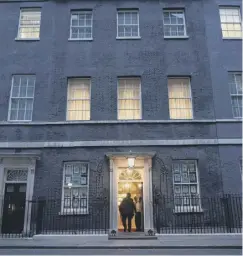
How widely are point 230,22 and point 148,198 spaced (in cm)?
1032

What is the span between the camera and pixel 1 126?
1328 centimetres

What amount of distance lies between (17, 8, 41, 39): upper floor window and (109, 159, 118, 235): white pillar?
8165 millimetres

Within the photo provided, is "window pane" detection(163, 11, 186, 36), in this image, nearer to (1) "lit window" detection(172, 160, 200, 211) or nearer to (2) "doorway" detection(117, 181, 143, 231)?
(1) "lit window" detection(172, 160, 200, 211)

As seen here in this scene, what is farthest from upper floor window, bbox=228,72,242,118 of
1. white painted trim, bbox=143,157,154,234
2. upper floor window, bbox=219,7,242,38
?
white painted trim, bbox=143,157,154,234

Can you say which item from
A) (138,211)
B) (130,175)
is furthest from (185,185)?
(130,175)

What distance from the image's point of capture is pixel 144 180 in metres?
12.6

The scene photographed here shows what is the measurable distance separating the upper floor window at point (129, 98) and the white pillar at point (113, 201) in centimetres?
255

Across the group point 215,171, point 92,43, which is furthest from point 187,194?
point 92,43

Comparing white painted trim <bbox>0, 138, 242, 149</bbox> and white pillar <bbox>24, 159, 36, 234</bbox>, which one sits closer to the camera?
white pillar <bbox>24, 159, 36, 234</bbox>

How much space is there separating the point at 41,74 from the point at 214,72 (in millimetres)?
8677

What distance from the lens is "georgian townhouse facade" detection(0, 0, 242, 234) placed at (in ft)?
40.5

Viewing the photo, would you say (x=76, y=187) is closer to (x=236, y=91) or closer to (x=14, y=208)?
(x=14, y=208)

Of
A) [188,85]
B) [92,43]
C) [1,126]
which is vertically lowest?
[1,126]

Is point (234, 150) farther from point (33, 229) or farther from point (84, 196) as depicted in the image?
point (33, 229)
